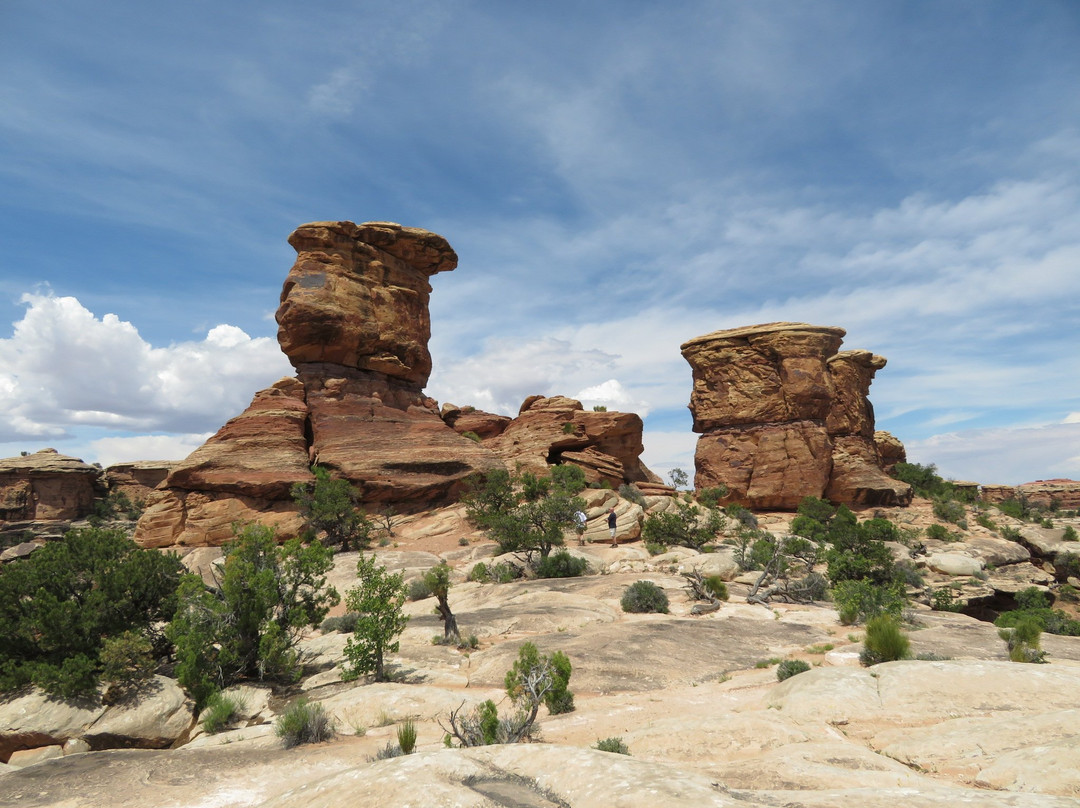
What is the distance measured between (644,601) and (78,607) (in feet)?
49.9

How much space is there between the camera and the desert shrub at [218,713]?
11367 millimetres

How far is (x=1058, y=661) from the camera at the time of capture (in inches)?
486

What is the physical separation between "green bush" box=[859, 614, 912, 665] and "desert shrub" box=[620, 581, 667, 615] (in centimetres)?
760

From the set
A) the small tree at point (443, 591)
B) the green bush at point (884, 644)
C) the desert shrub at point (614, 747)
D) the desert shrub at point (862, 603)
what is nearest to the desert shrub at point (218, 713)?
the small tree at point (443, 591)

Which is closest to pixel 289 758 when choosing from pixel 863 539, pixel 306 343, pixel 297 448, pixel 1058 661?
pixel 1058 661

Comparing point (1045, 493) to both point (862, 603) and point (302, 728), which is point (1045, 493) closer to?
point (862, 603)

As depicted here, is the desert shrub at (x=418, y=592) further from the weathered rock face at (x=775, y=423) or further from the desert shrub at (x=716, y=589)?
the weathered rock face at (x=775, y=423)

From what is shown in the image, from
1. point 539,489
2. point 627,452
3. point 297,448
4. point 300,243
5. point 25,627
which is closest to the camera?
point 25,627

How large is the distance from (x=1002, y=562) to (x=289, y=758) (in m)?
43.5

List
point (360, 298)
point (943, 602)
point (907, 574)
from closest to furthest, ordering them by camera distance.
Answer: point (943, 602) → point (907, 574) → point (360, 298)

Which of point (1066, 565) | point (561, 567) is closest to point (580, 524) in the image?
point (561, 567)

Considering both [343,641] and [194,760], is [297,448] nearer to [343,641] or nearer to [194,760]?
[343,641]

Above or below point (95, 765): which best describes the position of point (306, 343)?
above

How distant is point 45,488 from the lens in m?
60.9
